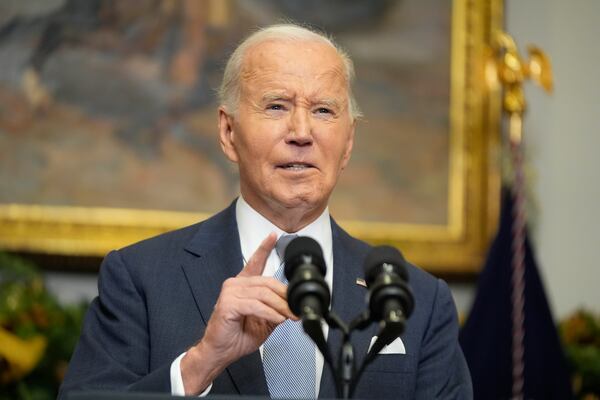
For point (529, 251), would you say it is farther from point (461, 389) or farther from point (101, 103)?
point (461, 389)

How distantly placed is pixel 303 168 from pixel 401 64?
3.46 meters

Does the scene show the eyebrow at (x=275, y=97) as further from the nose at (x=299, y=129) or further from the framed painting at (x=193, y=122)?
the framed painting at (x=193, y=122)

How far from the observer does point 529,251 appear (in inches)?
249

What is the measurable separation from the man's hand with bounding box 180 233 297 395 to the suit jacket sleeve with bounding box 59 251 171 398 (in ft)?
0.39

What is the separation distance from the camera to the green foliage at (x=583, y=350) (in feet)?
20.1

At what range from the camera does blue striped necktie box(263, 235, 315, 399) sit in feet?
10.7

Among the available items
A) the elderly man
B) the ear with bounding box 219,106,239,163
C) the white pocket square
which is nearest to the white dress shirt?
the elderly man

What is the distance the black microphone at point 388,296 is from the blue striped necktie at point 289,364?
771 mm

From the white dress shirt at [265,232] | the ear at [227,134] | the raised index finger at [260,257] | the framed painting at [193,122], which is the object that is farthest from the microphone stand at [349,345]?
the framed painting at [193,122]

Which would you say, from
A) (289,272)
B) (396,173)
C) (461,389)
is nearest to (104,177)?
(396,173)

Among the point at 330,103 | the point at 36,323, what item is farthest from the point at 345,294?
the point at 36,323

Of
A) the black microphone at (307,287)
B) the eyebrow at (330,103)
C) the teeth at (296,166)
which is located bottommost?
the teeth at (296,166)

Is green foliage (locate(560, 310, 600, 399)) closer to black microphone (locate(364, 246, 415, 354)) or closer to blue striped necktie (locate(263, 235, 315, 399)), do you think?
blue striped necktie (locate(263, 235, 315, 399))

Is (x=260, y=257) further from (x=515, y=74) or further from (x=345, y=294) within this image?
(x=515, y=74)
